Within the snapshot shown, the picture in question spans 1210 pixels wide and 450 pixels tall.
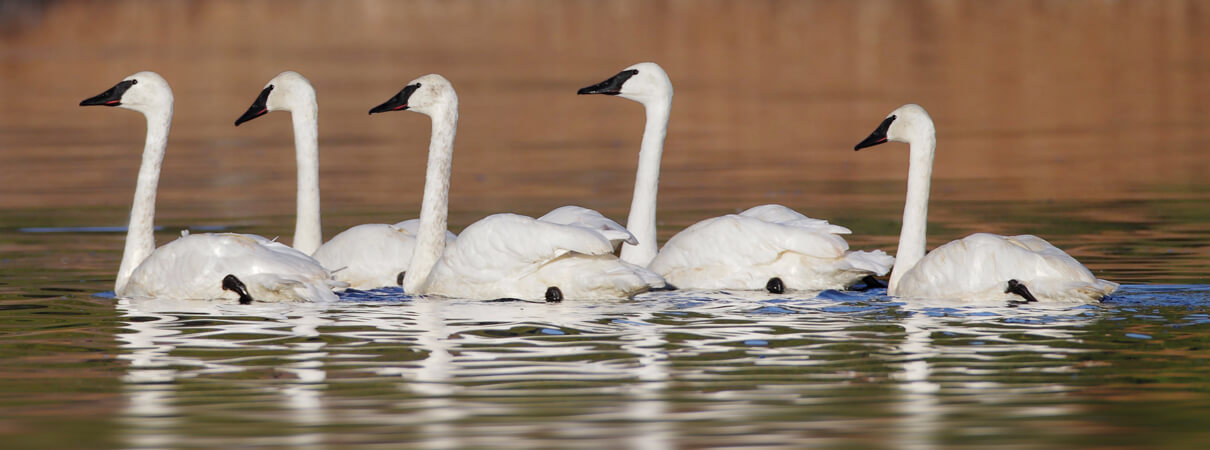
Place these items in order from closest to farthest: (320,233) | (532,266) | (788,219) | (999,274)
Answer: (999,274), (532,266), (788,219), (320,233)

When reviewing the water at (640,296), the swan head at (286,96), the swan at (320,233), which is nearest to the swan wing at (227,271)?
the water at (640,296)

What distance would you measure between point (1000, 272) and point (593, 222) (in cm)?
344

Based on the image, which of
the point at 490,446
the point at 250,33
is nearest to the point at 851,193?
the point at 490,446

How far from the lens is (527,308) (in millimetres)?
13328

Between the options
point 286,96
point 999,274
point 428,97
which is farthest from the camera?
point 286,96

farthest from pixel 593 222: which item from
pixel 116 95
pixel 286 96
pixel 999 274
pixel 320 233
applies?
pixel 116 95

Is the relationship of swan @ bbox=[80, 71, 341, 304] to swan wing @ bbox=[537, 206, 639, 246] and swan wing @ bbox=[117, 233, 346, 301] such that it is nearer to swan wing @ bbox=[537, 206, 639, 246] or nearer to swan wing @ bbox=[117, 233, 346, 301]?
swan wing @ bbox=[117, 233, 346, 301]

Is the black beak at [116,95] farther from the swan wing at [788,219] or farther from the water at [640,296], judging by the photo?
the swan wing at [788,219]

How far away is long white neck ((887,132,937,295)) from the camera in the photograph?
1400 centimetres

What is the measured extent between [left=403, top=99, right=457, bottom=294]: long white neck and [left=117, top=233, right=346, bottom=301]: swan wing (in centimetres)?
78

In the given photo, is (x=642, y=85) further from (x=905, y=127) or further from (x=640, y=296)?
(x=640, y=296)

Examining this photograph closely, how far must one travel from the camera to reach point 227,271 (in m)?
13.5

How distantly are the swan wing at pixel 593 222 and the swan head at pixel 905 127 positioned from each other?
6.22ft

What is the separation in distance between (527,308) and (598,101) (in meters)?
30.2
